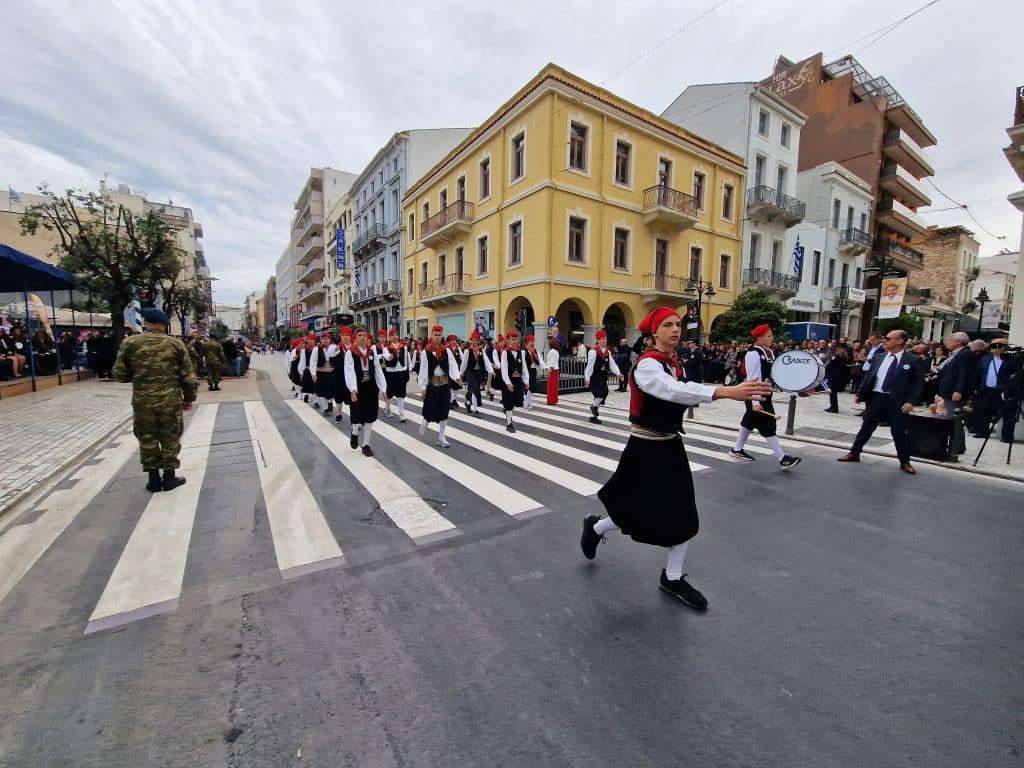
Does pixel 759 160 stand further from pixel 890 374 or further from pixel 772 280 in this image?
pixel 890 374

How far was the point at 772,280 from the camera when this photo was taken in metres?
26.1

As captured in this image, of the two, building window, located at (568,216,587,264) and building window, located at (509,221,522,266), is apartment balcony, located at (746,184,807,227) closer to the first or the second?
building window, located at (568,216,587,264)

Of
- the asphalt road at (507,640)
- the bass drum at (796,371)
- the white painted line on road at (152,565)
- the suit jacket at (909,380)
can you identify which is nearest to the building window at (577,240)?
the bass drum at (796,371)

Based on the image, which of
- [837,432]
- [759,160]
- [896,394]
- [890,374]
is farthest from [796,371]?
[759,160]

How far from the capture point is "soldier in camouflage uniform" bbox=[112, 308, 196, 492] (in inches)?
201

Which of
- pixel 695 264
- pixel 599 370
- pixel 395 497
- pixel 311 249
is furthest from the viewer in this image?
pixel 311 249

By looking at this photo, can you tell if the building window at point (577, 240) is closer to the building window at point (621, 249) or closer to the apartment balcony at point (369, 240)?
the building window at point (621, 249)

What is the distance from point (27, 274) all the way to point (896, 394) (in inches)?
779

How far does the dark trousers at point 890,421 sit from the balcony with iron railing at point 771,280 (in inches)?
840

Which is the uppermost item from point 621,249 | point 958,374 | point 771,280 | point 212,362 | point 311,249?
point 311,249

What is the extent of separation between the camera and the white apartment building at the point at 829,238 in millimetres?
28516

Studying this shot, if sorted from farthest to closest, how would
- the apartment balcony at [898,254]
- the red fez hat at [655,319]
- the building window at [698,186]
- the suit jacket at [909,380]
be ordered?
the apartment balcony at [898,254]
the building window at [698,186]
the suit jacket at [909,380]
the red fez hat at [655,319]

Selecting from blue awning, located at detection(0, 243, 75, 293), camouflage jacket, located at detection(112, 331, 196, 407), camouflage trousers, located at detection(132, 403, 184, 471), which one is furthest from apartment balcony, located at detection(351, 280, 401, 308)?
camouflage trousers, located at detection(132, 403, 184, 471)

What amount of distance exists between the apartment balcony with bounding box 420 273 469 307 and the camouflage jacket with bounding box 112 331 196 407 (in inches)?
722
